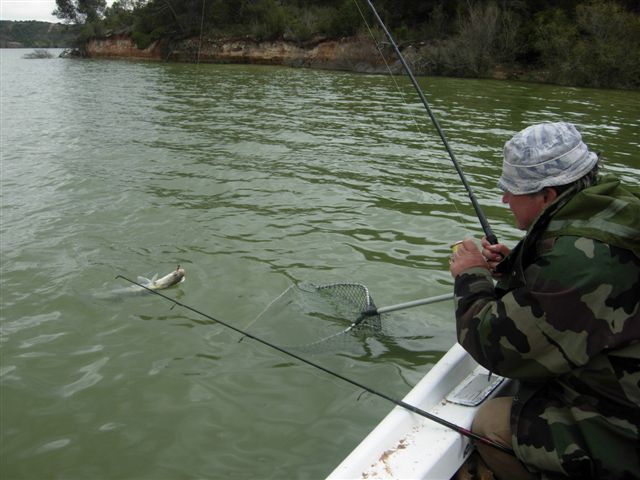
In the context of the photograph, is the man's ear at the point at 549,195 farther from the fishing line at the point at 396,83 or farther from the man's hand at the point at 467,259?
the fishing line at the point at 396,83

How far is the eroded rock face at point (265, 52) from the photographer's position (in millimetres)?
44094

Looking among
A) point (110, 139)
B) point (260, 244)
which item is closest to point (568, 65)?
point (110, 139)

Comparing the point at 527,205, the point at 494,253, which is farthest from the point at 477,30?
the point at 527,205

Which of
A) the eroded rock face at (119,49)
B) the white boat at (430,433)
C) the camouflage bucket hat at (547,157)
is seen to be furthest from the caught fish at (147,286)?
the eroded rock face at (119,49)

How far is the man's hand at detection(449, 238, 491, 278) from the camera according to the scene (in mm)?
2738

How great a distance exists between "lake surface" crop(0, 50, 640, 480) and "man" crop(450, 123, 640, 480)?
1.74 meters

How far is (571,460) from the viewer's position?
2.15 m

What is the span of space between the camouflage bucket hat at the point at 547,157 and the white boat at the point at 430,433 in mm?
1196

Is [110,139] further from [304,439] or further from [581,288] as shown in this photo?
[581,288]

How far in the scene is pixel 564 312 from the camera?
82.3 inches

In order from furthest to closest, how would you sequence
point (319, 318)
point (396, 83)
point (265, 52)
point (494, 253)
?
1. point (265, 52)
2. point (396, 83)
3. point (319, 318)
4. point (494, 253)

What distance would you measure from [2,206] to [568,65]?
103 feet

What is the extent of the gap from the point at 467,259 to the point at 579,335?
2.55ft

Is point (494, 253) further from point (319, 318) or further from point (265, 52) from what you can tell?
point (265, 52)
